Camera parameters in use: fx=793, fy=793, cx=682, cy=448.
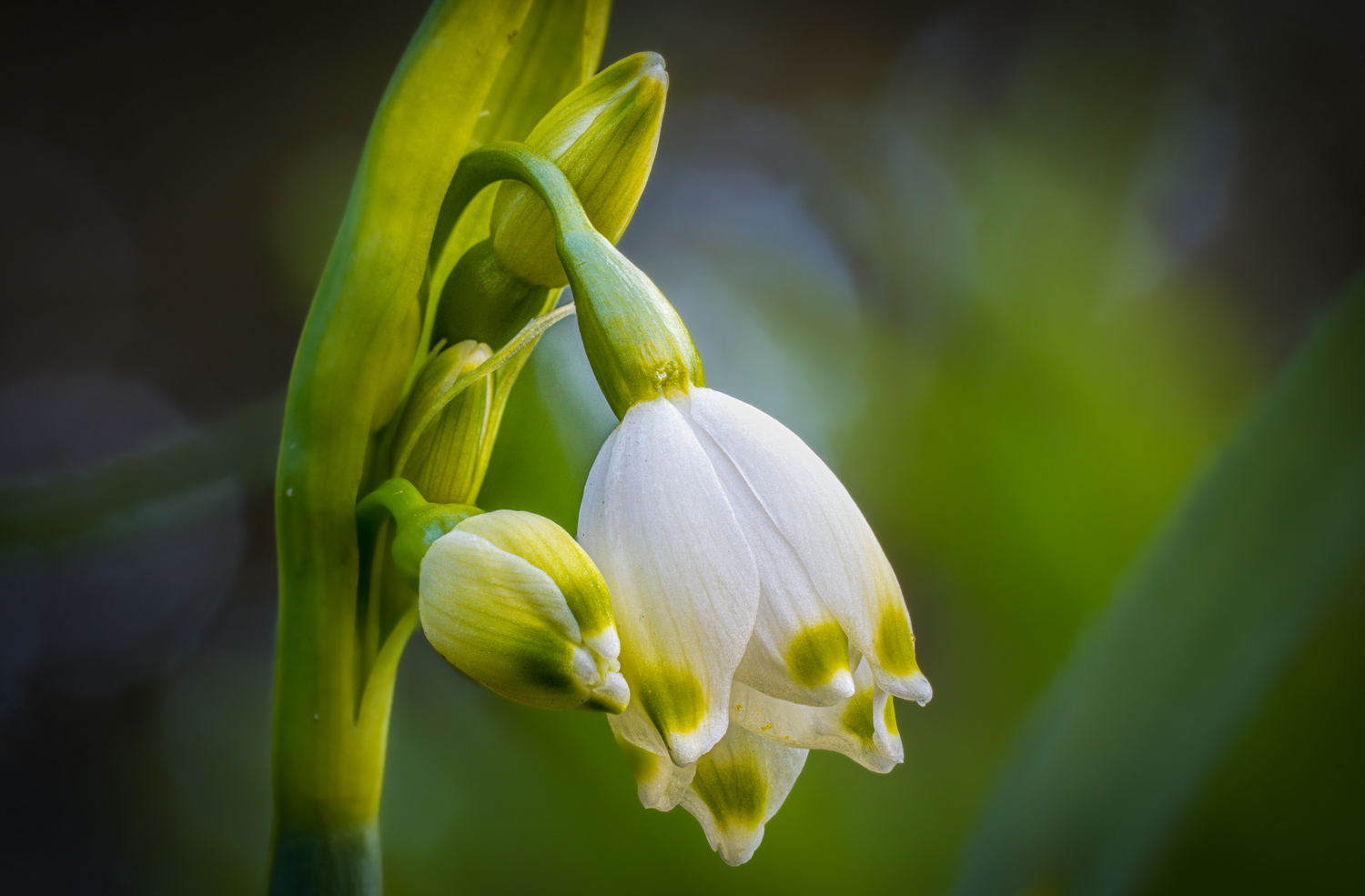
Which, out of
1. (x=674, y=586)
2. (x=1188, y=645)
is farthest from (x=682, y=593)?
(x=1188, y=645)

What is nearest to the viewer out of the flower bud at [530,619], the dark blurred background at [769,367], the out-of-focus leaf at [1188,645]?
the flower bud at [530,619]

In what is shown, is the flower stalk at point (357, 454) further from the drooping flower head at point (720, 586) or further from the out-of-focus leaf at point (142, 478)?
the out-of-focus leaf at point (142, 478)

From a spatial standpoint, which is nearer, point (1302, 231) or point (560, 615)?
point (560, 615)

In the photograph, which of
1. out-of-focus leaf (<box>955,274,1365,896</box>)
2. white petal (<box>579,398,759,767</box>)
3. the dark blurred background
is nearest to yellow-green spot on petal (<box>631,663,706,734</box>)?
white petal (<box>579,398,759,767</box>)

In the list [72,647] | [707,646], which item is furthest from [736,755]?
[72,647]

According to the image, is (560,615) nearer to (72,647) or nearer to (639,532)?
(639,532)

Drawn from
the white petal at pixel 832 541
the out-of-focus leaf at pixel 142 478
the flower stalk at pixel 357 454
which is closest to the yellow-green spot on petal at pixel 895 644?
the white petal at pixel 832 541
